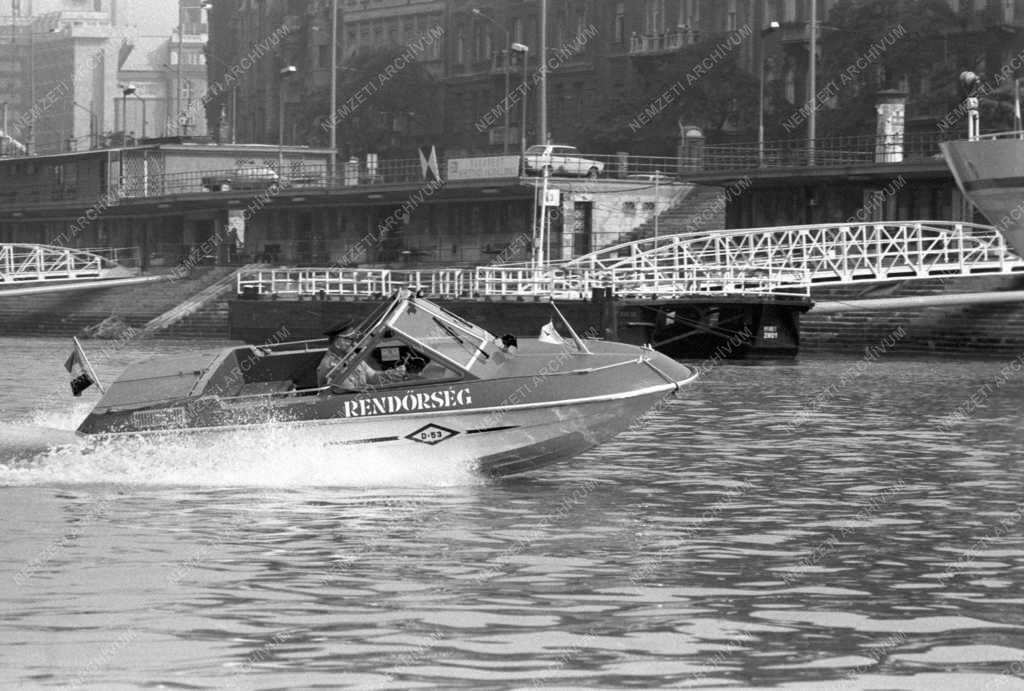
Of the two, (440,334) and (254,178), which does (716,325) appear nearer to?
(440,334)

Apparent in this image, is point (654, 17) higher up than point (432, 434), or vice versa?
point (654, 17)

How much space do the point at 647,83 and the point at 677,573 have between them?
80.5 meters

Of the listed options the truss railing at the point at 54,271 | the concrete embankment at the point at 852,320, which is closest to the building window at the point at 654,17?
the truss railing at the point at 54,271

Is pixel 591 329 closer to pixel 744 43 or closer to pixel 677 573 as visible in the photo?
pixel 677 573

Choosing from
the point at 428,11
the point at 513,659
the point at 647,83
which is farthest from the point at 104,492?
the point at 428,11

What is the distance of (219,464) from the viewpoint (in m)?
21.7

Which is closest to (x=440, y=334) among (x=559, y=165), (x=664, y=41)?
(x=559, y=165)

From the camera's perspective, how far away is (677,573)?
16.2 metres

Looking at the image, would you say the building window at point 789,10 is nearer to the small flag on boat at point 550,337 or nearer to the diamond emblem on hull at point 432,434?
the small flag on boat at point 550,337

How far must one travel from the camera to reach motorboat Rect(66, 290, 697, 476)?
21.1 metres

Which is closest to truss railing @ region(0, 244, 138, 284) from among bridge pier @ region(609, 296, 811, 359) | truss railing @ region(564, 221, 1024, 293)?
truss railing @ region(564, 221, 1024, 293)

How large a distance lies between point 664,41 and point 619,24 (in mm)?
5774

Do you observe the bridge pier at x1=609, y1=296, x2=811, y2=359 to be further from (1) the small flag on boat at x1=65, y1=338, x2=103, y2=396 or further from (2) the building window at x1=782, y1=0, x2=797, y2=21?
(2) the building window at x1=782, y1=0, x2=797, y2=21

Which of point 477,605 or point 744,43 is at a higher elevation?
point 744,43
